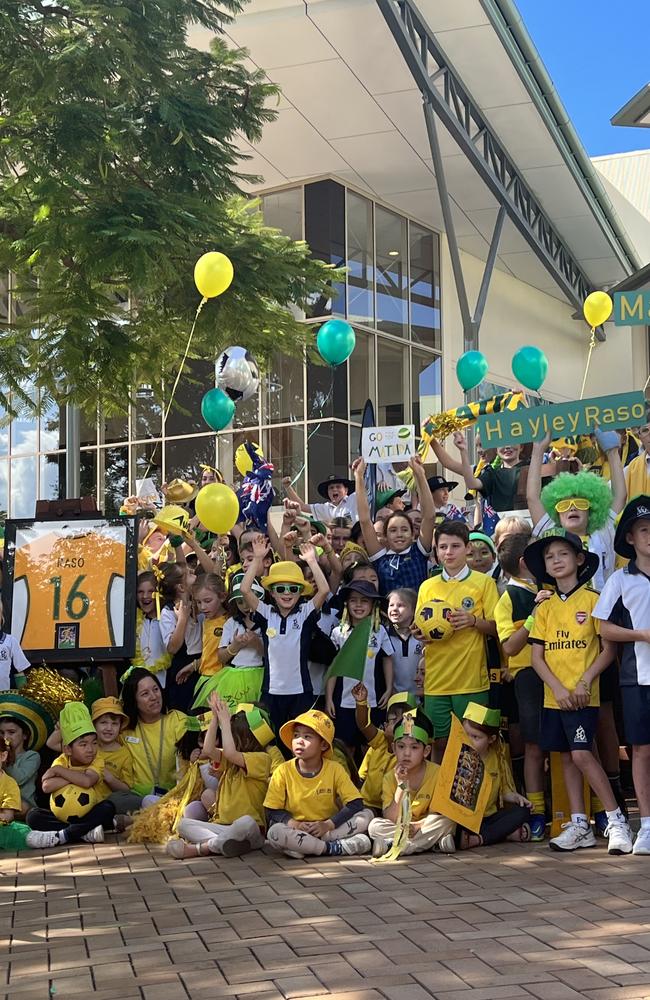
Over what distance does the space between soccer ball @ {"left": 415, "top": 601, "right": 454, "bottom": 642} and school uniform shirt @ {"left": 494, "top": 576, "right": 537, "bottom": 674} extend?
0.93 ft

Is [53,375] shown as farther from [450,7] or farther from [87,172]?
[450,7]

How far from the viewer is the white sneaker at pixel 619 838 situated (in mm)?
6164

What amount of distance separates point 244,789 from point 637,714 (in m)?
2.31

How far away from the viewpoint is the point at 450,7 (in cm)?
1571

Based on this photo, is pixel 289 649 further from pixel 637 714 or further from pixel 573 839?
pixel 637 714

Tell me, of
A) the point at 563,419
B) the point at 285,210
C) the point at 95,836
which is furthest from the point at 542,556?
the point at 285,210

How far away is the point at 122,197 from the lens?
9.07 metres

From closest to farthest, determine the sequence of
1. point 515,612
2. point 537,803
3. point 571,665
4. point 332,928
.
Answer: point 332,928, point 571,665, point 537,803, point 515,612

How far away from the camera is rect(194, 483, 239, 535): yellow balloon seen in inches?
340

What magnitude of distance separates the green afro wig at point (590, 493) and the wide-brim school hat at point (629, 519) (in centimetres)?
51

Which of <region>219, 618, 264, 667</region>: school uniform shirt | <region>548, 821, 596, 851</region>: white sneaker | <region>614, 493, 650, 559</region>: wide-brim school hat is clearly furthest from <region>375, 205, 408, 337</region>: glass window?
<region>548, 821, 596, 851</region>: white sneaker

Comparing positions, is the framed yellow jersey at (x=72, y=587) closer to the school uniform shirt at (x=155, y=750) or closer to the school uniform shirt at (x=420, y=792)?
the school uniform shirt at (x=155, y=750)

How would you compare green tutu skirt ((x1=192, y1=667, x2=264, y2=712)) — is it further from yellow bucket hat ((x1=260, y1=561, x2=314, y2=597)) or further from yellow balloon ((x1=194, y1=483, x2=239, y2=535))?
yellow balloon ((x1=194, y1=483, x2=239, y2=535))

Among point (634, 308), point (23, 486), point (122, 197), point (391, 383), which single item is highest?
point (391, 383)
